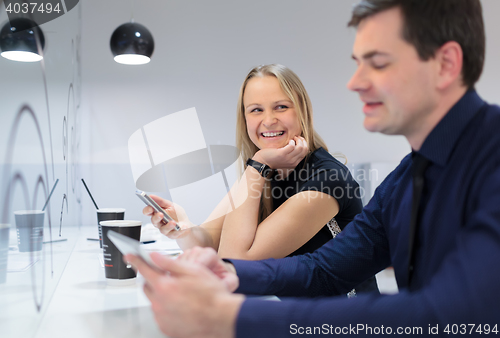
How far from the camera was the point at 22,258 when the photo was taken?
599 mm

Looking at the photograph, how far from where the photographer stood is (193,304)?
1.53 ft

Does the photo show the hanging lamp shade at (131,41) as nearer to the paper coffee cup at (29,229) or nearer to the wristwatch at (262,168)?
the wristwatch at (262,168)

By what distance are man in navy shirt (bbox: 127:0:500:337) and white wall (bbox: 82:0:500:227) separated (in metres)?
2.64

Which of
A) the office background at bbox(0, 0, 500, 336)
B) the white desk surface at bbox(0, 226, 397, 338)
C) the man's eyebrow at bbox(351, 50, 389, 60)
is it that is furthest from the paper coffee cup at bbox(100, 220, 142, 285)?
the office background at bbox(0, 0, 500, 336)

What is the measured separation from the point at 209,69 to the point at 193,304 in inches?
124

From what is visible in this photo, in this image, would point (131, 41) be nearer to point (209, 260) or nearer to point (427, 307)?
point (209, 260)

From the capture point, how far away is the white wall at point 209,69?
3.25 m

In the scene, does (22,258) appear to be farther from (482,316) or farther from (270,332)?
(482,316)

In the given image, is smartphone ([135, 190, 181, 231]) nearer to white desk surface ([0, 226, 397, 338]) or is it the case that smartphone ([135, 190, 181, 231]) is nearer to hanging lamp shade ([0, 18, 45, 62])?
white desk surface ([0, 226, 397, 338])

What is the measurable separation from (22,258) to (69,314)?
174mm

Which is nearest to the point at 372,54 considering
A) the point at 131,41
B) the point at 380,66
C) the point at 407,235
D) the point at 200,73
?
the point at 380,66

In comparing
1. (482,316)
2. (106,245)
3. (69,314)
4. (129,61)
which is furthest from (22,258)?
(129,61)

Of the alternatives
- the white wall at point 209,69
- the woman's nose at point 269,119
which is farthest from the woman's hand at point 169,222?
the white wall at point 209,69

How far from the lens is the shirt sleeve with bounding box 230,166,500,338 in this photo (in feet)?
1.50
